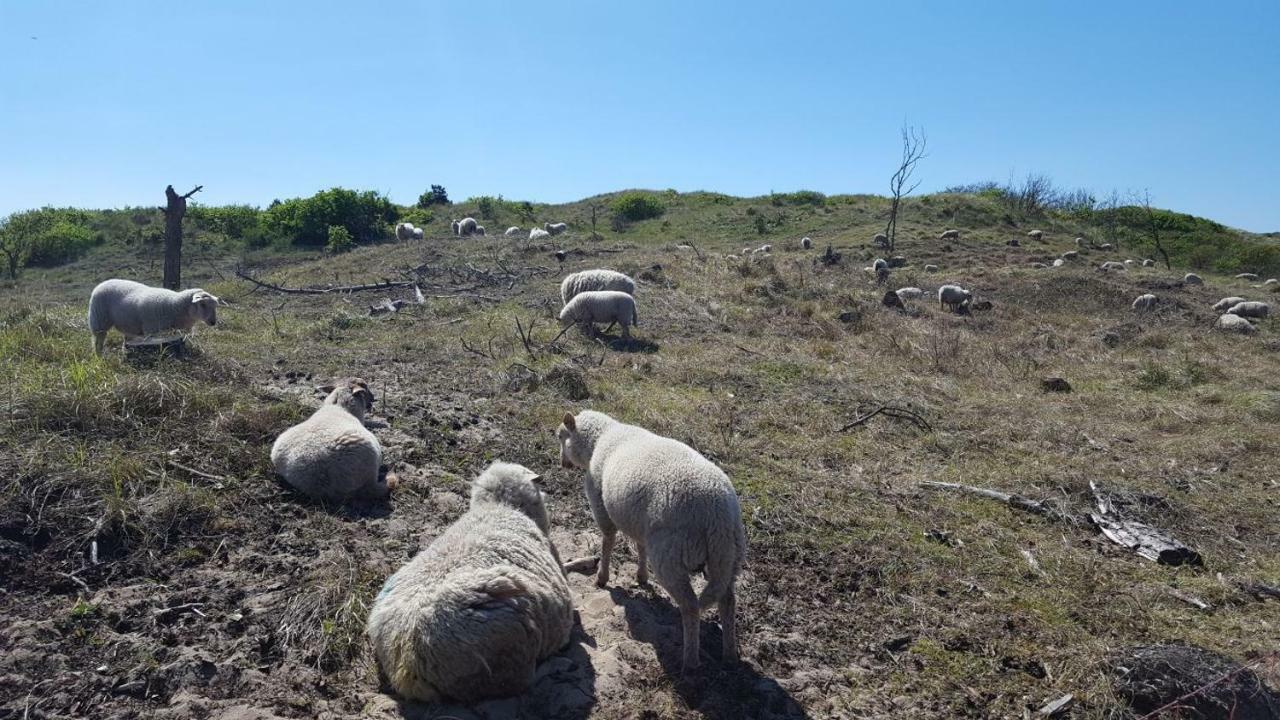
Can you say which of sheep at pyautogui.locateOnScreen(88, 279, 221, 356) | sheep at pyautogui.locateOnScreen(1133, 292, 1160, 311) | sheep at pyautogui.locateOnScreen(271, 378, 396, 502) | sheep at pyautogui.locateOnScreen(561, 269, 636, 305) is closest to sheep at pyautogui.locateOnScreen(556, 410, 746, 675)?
sheep at pyautogui.locateOnScreen(271, 378, 396, 502)

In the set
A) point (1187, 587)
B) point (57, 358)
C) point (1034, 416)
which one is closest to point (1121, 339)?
point (1034, 416)

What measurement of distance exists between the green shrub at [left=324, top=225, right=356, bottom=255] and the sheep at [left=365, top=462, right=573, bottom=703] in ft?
87.3

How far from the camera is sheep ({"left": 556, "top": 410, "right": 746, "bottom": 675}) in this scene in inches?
165

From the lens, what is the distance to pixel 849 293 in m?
19.5

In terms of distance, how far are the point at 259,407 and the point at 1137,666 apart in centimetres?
725

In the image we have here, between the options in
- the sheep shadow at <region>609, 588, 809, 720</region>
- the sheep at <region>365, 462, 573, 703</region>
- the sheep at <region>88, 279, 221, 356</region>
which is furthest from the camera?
the sheep at <region>88, 279, 221, 356</region>

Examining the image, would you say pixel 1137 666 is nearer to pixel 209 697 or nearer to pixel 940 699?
pixel 940 699

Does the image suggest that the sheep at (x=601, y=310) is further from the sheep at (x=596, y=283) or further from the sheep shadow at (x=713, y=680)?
the sheep shadow at (x=713, y=680)

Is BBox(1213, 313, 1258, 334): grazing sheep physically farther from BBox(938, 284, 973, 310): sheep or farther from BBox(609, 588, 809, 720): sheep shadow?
BBox(609, 588, 809, 720): sheep shadow

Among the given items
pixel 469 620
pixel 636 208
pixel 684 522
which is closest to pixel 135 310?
pixel 469 620

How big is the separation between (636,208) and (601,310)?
84.1 ft

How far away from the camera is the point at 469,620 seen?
3.62 m

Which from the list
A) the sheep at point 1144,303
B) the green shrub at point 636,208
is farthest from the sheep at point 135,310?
the green shrub at point 636,208

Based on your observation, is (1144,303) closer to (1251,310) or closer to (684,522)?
(1251,310)
